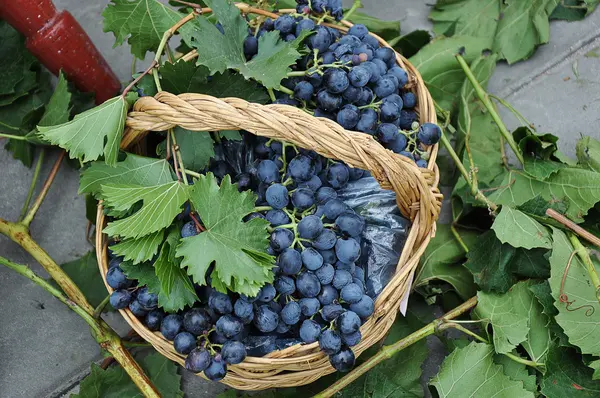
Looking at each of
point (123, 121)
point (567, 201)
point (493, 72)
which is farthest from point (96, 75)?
point (567, 201)

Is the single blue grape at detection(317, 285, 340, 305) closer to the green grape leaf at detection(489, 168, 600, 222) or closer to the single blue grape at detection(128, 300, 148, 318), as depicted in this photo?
the single blue grape at detection(128, 300, 148, 318)

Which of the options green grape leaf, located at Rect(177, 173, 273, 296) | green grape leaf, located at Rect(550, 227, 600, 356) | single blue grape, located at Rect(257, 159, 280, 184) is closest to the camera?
green grape leaf, located at Rect(177, 173, 273, 296)

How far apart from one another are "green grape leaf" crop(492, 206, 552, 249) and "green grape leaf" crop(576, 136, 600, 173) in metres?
0.20

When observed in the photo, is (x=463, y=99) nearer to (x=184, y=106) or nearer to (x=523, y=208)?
(x=523, y=208)

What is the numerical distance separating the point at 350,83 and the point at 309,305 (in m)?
0.38

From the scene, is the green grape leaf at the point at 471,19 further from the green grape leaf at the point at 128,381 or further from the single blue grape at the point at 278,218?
the green grape leaf at the point at 128,381

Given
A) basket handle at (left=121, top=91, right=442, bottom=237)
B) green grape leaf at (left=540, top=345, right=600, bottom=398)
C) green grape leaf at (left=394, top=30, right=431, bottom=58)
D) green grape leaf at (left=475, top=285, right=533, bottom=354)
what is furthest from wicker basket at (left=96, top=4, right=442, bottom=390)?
green grape leaf at (left=394, top=30, right=431, bottom=58)

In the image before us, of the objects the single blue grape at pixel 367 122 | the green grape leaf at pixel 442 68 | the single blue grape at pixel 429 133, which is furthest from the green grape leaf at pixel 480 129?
the single blue grape at pixel 367 122

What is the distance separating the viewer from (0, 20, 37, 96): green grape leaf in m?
1.50

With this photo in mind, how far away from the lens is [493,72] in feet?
5.26

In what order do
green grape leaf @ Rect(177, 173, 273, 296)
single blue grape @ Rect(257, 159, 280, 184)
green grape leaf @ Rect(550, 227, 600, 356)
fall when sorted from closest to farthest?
green grape leaf @ Rect(177, 173, 273, 296) → single blue grape @ Rect(257, 159, 280, 184) → green grape leaf @ Rect(550, 227, 600, 356)

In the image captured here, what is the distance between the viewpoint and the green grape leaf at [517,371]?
1.26 m

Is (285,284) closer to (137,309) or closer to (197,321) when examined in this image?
(197,321)

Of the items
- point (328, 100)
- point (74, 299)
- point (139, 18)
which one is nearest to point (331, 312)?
point (328, 100)
